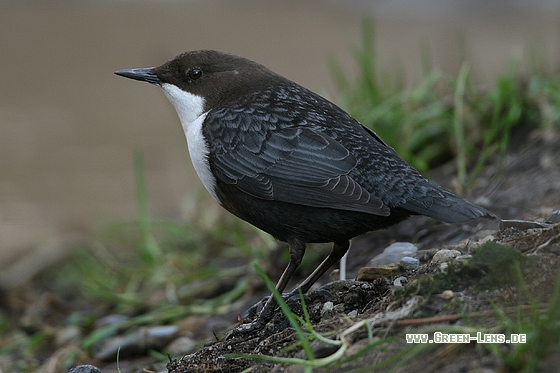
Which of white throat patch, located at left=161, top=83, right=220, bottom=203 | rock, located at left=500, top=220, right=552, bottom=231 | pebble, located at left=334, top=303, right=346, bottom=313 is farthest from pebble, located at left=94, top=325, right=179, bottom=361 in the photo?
rock, located at left=500, top=220, right=552, bottom=231

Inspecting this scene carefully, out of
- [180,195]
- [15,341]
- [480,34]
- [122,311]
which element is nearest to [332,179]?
[122,311]

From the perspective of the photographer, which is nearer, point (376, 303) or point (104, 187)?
point (376, 303)

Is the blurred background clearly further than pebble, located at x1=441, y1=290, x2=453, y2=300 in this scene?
Yes

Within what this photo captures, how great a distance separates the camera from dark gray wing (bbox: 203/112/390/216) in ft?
11.1

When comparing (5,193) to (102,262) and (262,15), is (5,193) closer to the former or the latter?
(102,262)

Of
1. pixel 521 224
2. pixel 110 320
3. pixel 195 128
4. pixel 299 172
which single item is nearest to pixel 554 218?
pixel 521 224

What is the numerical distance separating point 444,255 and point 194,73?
187cm

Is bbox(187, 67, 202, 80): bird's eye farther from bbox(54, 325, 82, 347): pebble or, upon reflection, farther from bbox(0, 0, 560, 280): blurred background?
bbox(0, 0, 560, 280): blurred background

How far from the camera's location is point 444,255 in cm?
334

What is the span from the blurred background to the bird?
9.19 feet

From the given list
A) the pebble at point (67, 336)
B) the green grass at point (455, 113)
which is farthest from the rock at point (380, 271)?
the pebble at point (67, 336)

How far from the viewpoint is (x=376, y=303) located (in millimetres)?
3039

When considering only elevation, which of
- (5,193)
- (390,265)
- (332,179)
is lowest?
(5,193)

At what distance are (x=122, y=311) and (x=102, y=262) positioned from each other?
1095mm
